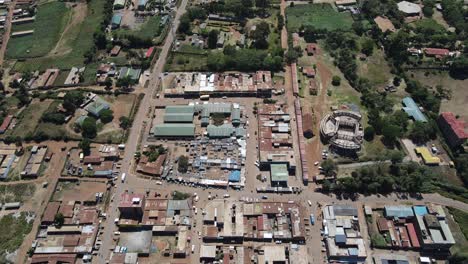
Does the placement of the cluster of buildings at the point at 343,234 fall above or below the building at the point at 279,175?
below

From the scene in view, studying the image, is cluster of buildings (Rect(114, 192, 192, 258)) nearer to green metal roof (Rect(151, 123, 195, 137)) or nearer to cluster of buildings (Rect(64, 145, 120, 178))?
cluster of buildings (Rect(64, 145, 120, 178))

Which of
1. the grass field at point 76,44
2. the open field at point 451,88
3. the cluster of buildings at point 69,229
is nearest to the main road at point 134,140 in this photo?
the cluster of buildings at point 69,229

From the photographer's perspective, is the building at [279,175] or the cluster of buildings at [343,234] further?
the building at [279,175]

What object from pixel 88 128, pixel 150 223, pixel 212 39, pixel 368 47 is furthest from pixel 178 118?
pixel 368 47

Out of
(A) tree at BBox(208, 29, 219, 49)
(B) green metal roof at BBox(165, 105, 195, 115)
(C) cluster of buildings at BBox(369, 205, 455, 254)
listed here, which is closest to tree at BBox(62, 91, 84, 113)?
(B) green metal roof at BBox(165, 105, 195, 115)

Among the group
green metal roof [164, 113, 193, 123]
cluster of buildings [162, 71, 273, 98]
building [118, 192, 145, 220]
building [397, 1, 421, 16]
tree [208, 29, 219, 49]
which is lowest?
building [118, 192, 145, 220]

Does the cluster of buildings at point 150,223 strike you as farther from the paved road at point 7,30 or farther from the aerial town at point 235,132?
the paved road at point 7,30
